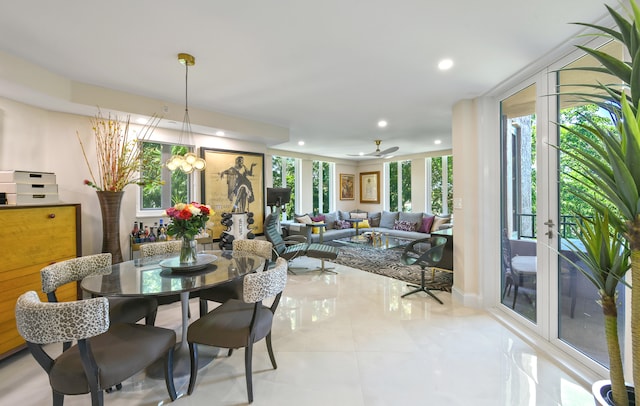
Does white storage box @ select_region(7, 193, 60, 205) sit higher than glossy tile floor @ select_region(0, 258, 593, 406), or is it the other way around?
white storage box @ select_region(7, 193, 60, 205)

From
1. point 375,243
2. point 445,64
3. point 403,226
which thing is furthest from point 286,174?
point 445,64

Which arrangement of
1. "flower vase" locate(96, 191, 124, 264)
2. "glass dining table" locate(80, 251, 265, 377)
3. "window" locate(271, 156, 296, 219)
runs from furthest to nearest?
"window" locate(271, 156, 296, 219) < "flower vase" locate(96, 191, 124, 264) < "glass dining table" locate(80, 251, 265, 377)

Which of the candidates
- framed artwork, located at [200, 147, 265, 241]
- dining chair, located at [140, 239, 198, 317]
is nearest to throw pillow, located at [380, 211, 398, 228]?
framed artwork, located at [200, 147, 265, 241]

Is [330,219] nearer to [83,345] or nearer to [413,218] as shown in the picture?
[413,218]

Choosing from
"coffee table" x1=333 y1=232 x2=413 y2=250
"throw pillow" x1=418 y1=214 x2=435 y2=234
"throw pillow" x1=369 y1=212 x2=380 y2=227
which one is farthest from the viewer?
"throw pillow" x1=369 y1=212 x2=380 y2=227

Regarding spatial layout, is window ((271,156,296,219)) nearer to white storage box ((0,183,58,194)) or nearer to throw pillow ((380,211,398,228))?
throw pillow ((380,211,398,228))

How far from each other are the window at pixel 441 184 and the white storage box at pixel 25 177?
7360 mm

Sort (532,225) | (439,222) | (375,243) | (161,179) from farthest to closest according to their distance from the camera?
1. (439,222)
2. (375,243)
3. (161,179)
4. (532,225)

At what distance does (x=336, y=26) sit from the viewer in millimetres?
1877

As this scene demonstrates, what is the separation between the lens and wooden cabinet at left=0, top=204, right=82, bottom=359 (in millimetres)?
2150

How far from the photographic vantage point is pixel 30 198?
2453 millimetres

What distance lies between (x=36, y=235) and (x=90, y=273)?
0.76 meters

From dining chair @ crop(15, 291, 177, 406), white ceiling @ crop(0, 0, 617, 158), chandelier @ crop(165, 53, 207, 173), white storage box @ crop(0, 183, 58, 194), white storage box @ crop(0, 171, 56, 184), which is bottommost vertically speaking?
dining chair @ crop(15, 291, 177, 406)

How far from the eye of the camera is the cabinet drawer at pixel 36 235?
2182 millimetres
